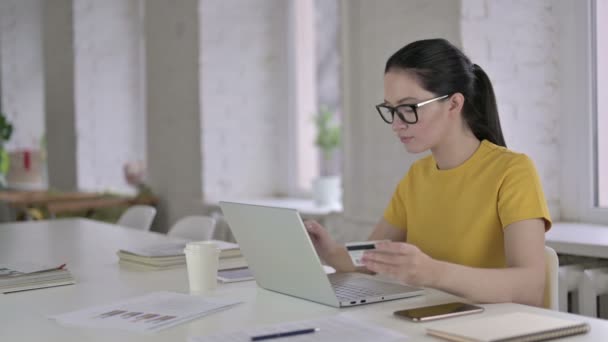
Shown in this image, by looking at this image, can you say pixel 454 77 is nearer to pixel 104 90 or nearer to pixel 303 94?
pixel 303 94

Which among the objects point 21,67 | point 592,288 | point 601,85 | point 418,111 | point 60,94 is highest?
point 21,67

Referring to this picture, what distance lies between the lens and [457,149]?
1.85 meters

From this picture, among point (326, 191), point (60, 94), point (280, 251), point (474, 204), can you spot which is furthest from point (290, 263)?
point (60, 94)

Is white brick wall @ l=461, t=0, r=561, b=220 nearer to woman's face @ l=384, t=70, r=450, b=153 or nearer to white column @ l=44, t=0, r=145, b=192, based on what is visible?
woman's face @ l=384, t=70, r=450, b=153

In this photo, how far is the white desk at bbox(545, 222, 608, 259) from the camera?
7.36 ft

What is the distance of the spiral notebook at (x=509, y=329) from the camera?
1178 millimetres

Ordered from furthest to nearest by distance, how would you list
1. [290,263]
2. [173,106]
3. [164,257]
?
[173,106], [164,257], [290,263]

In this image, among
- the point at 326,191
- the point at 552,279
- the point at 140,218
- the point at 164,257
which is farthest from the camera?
the point at 326,191

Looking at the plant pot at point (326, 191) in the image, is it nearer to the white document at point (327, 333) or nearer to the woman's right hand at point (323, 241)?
the woman's right hand at point (323, 241)

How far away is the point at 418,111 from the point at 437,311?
0.54 m

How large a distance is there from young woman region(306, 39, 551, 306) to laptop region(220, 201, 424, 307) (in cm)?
Result: 13

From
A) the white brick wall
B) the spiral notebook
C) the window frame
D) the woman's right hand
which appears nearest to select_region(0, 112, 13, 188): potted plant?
the white brick wall

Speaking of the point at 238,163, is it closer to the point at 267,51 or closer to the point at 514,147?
the point at 267,51

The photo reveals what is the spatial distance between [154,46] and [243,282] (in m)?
3.48
